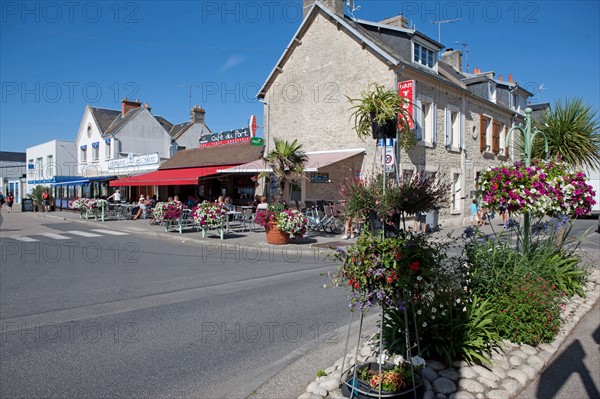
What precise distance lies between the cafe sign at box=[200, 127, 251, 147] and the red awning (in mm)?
3164

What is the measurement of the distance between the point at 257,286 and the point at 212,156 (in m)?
17.4

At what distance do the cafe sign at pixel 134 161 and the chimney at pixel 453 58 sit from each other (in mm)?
18519

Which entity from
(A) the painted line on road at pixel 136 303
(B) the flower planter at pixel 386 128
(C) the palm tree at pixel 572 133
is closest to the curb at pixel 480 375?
(B) the flower planter at pixel 386 128

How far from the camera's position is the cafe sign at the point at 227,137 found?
2364cm

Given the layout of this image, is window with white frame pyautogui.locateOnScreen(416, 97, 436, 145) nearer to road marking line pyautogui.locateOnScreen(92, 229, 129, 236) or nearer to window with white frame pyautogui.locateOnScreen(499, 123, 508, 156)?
window with white frame pyautogui.locateOnScreen(499, 123, 508, 156)

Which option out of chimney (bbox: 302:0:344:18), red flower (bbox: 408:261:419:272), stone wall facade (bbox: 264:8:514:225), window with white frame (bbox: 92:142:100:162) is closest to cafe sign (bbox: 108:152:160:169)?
window with white frame (bbox: 92:142:100:162)

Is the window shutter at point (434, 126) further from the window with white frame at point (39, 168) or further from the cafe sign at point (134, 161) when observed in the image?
the window with white frame at point (39, 168)

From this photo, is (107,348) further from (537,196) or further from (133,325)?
(537,196)

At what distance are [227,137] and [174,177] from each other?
4772 mm

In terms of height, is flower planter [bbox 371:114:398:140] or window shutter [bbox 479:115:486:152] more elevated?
window shutter [bbox 479:115:486:152]

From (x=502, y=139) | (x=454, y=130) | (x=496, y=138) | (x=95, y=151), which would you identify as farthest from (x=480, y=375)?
(x=95, y=151)

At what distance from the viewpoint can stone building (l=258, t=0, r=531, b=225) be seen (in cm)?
1667

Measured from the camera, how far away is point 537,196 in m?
5.27

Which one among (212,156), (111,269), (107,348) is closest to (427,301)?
(107,348)
